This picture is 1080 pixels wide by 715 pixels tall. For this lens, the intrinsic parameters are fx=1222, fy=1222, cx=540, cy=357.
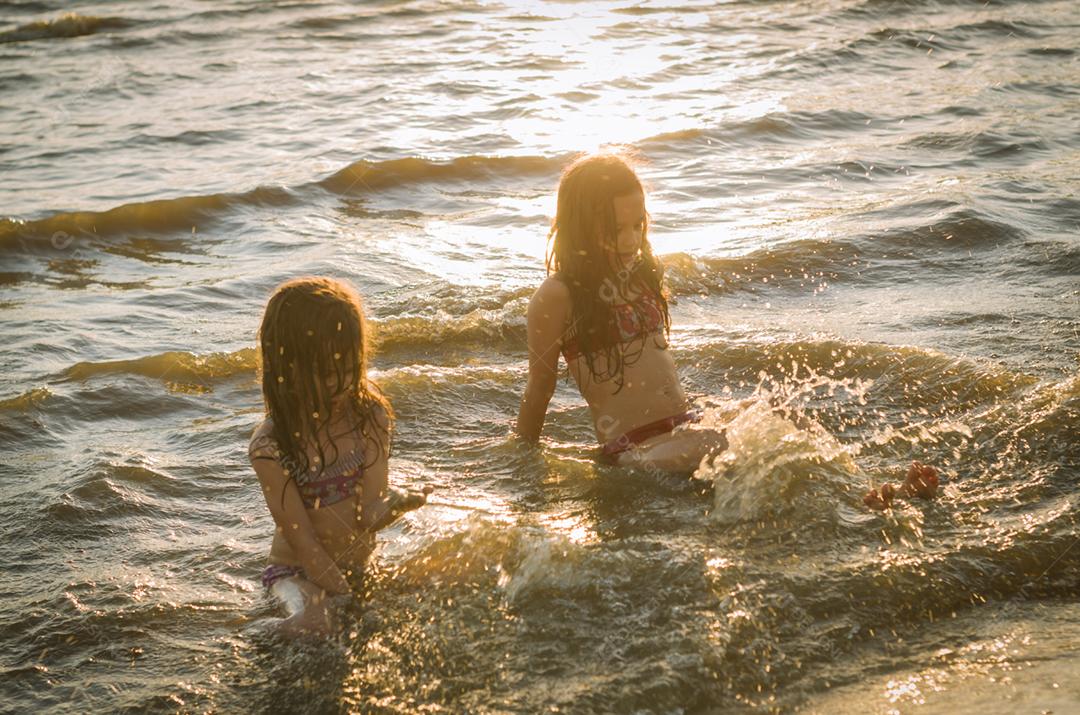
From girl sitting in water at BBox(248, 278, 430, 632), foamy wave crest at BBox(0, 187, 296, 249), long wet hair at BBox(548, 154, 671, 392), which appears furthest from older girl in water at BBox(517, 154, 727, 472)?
foamy wave crest at BBox(0, 187, 296, 249)

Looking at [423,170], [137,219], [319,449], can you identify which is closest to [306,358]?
[319,449]

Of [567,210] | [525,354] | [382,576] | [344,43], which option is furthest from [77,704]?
[344,43]

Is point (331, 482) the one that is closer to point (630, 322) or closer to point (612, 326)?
point (612, 326)

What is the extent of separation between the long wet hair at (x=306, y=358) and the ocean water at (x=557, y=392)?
645mm

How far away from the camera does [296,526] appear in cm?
425

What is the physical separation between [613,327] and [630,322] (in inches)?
4.1

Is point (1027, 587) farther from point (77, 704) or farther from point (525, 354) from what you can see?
point (525, 354)

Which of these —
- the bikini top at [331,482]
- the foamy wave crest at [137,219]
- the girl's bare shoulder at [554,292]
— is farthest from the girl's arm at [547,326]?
the foamy wave crest at [137,219]

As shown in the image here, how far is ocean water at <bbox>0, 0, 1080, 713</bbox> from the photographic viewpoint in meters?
3.82

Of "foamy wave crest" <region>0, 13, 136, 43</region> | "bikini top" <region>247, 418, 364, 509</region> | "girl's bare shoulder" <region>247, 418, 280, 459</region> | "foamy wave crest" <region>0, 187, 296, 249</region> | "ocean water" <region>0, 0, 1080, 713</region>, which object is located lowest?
"ocean water" <region>0, 0, 1080, 713</region>

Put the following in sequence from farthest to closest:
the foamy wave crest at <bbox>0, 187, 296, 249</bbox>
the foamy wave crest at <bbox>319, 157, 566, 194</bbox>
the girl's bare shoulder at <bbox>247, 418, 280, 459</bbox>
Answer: the foamy wave crest at <bbox>319, 157, 566, 194</bbox>, the foamy wave crest at <bbox>0, 187, 296, 249</bbox>, the girl's bare shoulder at <bbox>247, 418, 280, 459</bbox>

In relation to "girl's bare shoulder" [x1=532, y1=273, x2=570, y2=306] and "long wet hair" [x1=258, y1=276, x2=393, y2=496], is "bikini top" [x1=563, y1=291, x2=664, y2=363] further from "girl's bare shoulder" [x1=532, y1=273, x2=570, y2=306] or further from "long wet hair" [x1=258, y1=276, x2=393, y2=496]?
"long wet hair" [x1=258, y1=276, x2=393, y2=496]

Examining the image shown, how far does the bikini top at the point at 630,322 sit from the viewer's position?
521 centimetres

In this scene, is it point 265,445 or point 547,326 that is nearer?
point 265,445
